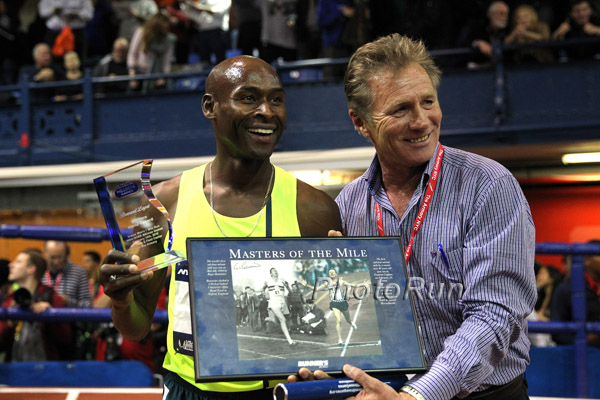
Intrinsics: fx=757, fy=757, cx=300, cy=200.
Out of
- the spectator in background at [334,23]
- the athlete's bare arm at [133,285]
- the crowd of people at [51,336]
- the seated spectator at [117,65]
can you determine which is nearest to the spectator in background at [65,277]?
the crowd of people at [51,336]

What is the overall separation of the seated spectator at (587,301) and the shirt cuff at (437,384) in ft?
8.51

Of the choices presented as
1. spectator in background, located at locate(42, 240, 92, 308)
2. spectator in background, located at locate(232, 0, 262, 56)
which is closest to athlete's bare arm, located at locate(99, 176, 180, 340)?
spectator in background, located at locate(42, 240, 92, 308)

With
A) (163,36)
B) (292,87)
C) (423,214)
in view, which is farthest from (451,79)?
(423,214)

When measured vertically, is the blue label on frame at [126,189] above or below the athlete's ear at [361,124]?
below

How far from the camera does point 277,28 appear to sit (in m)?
9.72

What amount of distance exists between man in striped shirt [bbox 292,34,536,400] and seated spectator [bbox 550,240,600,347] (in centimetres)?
242

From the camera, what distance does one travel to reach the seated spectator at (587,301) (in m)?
4.51

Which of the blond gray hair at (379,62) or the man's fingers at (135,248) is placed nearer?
the man's fingers at (135,248)

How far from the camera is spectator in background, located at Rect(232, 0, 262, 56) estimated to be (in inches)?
377

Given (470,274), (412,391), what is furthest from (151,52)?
(412,391)

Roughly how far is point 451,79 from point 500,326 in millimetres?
8244

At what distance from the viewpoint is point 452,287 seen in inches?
87.0

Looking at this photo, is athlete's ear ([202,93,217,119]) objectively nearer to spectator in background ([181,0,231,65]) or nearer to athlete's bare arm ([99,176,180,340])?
athlete's bare arm ([99,176,180,340])

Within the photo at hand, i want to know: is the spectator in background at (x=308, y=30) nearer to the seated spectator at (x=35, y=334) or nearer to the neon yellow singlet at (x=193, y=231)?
the seated spectator at (x=35, y=334)
